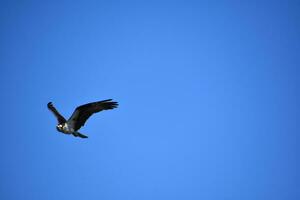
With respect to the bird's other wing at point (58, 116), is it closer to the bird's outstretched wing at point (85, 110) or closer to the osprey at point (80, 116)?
the osprey at point (80, 116)

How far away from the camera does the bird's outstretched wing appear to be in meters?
24.5

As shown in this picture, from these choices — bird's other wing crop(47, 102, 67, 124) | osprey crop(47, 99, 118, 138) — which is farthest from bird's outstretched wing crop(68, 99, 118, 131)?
bird's other wing crop(47, 102, 67, 124)

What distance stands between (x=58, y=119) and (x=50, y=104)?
0.96 metres

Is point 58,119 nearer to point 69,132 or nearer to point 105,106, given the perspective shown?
point 69,132

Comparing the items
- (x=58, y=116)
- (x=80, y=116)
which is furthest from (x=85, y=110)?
(x=58, y=116)

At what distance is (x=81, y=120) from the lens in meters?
25.3

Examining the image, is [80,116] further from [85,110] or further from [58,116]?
[58,116]

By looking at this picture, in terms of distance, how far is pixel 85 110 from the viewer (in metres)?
24.9

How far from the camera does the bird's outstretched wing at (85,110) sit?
24.5 meters

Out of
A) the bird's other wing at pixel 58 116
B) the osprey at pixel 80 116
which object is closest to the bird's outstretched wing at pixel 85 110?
the osprey at pixel 80 116

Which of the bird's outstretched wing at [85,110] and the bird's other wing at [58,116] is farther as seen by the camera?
the bird's other wing at [58,116]

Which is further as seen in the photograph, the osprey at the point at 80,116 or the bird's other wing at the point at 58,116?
the bird's other wing at the point at 58,116

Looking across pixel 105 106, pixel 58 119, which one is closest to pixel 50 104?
pixel 58 119

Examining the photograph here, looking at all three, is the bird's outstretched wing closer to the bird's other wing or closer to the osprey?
the osprey
